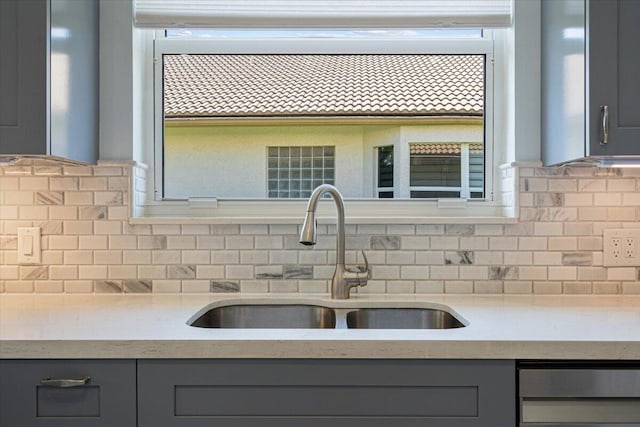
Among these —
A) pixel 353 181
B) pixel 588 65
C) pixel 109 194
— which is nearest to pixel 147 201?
pixel 109 194

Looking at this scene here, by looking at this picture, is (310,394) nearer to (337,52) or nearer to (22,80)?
(22,80)

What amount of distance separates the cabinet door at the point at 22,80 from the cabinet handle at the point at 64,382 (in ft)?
2.02

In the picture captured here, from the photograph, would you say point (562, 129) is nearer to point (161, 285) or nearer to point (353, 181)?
point (353, 181)

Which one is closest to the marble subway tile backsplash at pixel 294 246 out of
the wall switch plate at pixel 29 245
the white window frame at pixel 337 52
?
the wall switch plate at pixel 29 245

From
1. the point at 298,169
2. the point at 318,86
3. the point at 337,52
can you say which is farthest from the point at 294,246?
the point at 337,52

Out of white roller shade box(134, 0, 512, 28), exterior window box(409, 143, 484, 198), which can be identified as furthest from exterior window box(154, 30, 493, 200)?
white roller shade box(134, 0, 512, 28)

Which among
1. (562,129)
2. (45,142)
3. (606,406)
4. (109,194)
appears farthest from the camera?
(109,194)

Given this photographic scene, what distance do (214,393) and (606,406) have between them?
0.91 metres

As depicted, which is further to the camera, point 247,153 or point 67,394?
point 247,153

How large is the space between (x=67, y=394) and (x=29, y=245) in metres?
0.79

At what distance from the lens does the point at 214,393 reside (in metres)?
1.27

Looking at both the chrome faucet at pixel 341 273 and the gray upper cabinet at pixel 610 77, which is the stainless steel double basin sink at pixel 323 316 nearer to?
the chrome faucet at pixel 341 273

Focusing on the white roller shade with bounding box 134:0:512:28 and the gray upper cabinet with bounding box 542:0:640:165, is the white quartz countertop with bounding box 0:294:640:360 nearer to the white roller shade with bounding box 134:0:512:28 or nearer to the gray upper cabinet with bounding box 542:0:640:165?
the gray upper cabinet with bounding box 542:0:640:165

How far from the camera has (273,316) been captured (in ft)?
6.01
